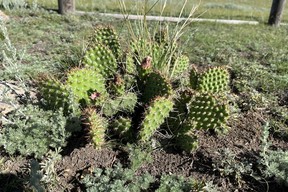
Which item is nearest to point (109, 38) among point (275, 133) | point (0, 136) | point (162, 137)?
point (162, 137)

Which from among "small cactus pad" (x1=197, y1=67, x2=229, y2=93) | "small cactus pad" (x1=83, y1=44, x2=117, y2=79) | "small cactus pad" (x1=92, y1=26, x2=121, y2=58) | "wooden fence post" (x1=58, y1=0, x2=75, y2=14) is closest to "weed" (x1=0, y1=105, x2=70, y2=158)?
"small cactus pad" (x1=83, y1=44, x2=117, y2=79)

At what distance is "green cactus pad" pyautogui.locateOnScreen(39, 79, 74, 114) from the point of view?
3.09m

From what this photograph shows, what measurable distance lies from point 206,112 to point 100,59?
3.88 feet

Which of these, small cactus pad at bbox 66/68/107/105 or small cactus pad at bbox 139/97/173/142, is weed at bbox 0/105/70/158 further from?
small cactus pad at bbox 139/97/173/142

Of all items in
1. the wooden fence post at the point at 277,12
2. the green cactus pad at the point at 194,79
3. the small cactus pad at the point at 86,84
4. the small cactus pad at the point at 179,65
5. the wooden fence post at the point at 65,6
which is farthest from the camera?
the wooden fence post at the point at 277,12

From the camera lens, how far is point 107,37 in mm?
3805

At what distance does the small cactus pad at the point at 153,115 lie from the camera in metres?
2.91

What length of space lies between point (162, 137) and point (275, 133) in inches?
46.1

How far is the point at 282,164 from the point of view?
2885mm

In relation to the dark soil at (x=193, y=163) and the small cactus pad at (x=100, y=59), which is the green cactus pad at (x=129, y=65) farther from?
the dark soil at (x=193, y=163)

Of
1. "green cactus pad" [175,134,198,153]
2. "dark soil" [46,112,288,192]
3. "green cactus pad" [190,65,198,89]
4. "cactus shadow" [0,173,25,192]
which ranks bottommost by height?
"cactus shadow" [0,173,25,192]

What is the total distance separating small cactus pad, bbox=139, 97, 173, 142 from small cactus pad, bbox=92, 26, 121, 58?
44.3 inches

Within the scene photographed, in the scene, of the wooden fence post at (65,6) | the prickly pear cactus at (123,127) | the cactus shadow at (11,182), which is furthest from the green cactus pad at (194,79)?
the wooden fence post at (65,6)

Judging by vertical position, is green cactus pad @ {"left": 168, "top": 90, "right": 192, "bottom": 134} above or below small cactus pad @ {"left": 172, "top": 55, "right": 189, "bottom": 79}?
below
